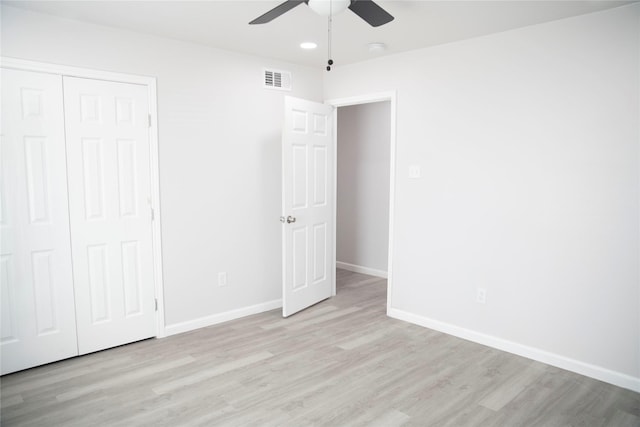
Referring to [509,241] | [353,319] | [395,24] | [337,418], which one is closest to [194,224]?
[353,319]

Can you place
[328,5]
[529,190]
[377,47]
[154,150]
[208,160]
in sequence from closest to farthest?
[328,5]
[529,190]
[154,150]
[377,47]
[208,160]

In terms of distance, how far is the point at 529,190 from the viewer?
320cm

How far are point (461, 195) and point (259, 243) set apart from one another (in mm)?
1926

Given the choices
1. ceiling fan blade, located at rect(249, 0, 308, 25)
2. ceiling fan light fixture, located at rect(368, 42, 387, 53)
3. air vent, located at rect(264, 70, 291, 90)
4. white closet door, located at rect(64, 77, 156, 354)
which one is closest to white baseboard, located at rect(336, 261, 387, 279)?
air vent, located at rect(264, 70, 291, 90)

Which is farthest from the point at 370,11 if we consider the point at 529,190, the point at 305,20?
the point at 529,190

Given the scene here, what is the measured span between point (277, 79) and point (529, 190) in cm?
249

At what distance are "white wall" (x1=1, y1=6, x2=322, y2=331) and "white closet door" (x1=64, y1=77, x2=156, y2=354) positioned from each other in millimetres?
157

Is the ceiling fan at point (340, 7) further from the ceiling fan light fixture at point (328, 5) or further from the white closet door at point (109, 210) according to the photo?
the white closet door at point (109, 210)

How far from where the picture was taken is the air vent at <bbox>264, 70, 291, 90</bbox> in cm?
413

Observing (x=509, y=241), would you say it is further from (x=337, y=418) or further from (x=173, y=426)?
(x=173, y=426)

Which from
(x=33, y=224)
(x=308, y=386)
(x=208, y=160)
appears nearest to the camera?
(x=308, y=386)

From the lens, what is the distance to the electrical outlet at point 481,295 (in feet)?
11.5

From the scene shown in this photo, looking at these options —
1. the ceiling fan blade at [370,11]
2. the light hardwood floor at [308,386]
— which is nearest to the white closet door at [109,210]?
the light hardwood floor at [308,386]

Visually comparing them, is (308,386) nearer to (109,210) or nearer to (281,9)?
(109,210)
